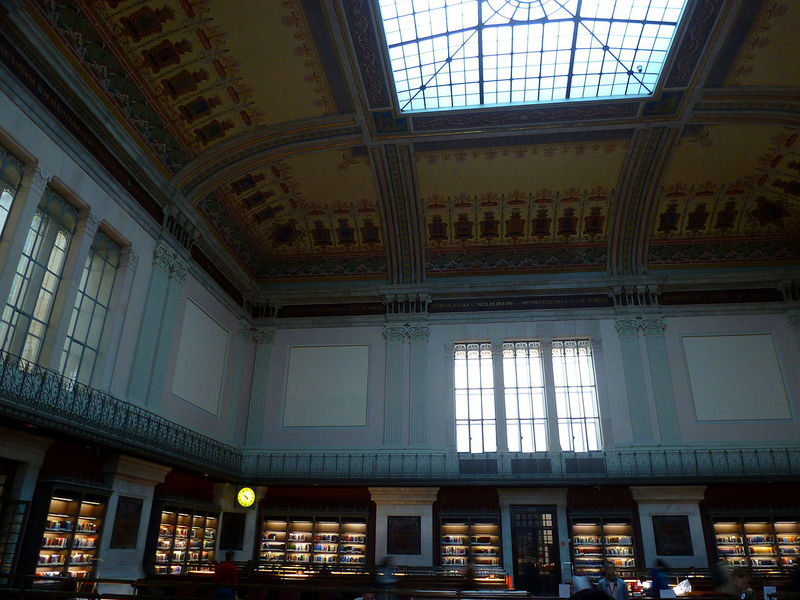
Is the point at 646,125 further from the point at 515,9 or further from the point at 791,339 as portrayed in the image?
the point at 791,339

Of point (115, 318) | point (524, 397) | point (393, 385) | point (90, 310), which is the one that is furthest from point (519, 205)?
point (90, 310)

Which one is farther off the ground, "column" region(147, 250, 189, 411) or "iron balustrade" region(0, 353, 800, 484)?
"column" region(147, 250, 189, 411)

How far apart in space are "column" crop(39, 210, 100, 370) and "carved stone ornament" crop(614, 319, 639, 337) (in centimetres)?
1409

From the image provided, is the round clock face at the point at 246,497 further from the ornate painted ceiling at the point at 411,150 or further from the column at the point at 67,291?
the column at the point at 67,291

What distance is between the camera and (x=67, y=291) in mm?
10906

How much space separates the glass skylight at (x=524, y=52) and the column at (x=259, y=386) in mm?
8425

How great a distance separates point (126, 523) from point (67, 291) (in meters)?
4.62

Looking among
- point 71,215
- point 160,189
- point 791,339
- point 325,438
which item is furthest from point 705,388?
point 71,215

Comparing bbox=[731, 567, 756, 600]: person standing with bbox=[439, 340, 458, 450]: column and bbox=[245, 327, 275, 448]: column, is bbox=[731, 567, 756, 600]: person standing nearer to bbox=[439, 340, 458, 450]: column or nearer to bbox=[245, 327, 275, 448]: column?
bbox=[439, 340, 458, 450]: column

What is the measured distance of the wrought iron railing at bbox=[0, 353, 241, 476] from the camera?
874cm

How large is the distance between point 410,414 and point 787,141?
40.7 feet

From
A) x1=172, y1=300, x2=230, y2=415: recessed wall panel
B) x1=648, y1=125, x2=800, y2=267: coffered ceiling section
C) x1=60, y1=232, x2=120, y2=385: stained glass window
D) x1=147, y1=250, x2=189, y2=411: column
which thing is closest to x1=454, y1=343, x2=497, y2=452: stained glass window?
x1=648, y1=125, x2=800, y2=267: coffered ceiling section

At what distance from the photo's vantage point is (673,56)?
1316 centimetres

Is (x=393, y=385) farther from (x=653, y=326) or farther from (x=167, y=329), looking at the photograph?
(x=653, y=326)
